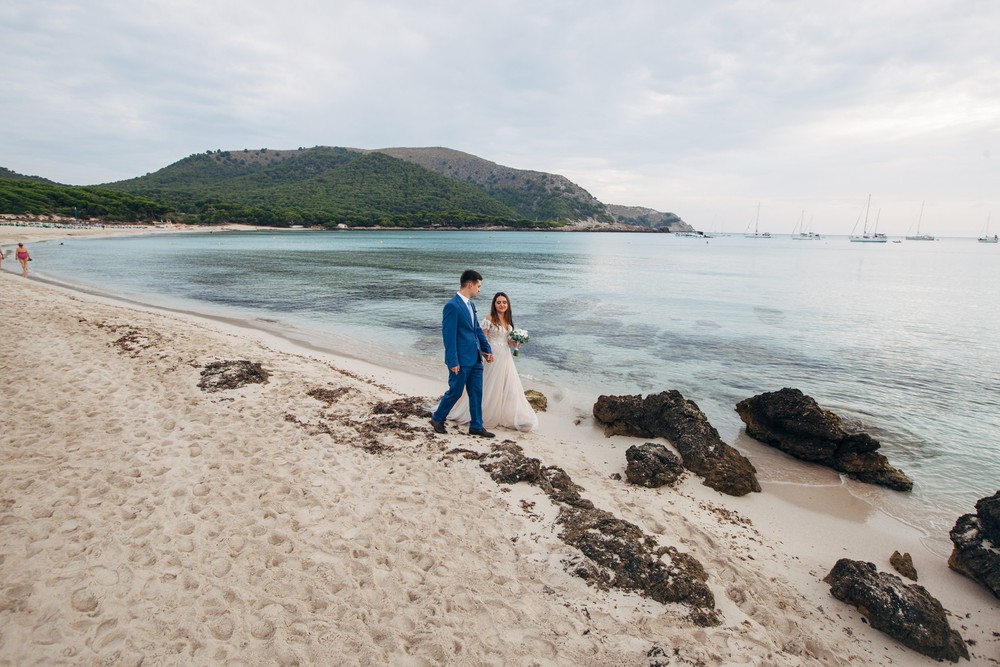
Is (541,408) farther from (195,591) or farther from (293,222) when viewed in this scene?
(293,222)

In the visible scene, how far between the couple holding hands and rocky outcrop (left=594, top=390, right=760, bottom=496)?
5.00ft

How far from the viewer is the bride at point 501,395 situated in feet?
22.6

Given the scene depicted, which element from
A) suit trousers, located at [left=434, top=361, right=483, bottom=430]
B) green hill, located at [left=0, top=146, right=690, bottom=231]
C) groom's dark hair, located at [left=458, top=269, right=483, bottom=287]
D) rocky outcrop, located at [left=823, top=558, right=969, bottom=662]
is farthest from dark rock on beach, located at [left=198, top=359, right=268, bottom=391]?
green hill, located at [left=0, top=146, right=690, bottom=231]

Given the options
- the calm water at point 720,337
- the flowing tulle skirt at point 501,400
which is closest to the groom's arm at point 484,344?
the flowing tulle skirt at point 501,400

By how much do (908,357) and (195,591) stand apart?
61.9 feet

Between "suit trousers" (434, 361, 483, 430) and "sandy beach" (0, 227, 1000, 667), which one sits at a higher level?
"suit trousers" (434, 361, 483, 430)

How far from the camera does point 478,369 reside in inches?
261

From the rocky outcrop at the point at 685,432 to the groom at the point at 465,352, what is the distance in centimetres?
236

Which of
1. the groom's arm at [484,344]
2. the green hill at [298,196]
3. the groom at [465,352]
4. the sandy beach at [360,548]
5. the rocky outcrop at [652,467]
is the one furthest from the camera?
the green hill at [298,196]

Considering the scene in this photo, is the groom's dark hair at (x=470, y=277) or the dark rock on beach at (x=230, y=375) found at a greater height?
the groom's dark hair at (x=470, y=277)

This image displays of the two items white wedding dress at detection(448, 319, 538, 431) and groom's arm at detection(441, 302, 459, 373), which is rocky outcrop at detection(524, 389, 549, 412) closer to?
white wedding dress at detection(448, 319, 538, 431)

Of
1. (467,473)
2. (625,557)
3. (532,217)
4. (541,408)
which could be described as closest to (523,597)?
(625,557)

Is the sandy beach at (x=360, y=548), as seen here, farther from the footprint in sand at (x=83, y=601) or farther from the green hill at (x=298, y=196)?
the green hill at (x=298, y=196)

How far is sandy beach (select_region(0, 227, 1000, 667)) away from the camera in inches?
127
